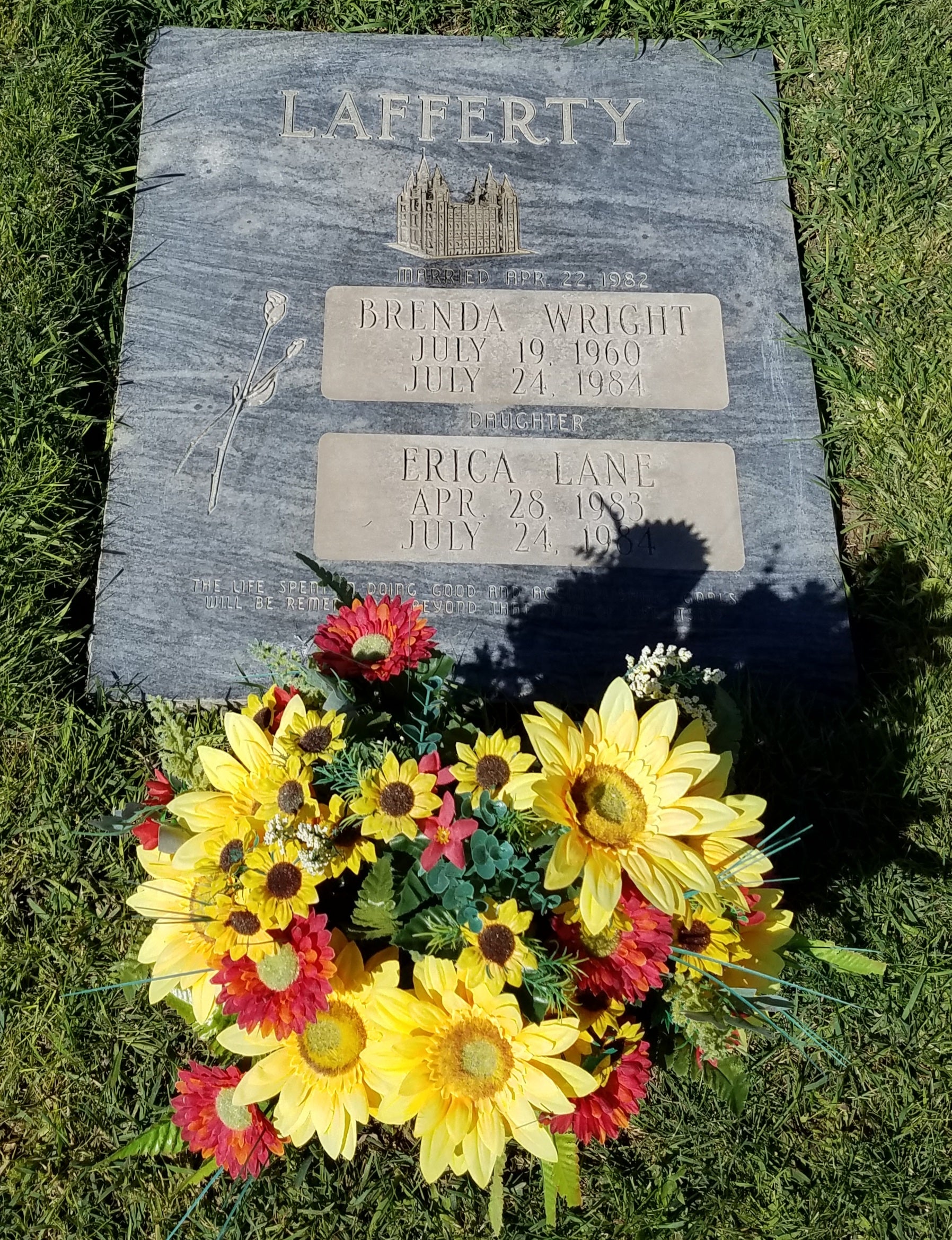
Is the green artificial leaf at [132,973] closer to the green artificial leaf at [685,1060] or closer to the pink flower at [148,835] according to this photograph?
the pink flower at [148,835]

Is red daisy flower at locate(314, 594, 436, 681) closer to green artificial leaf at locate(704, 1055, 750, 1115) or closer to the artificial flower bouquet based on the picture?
the artificial flower bouquet

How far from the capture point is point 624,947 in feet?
4.90

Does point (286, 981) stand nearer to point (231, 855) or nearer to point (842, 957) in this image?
point (231, 855)

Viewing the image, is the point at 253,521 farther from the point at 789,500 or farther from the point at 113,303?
the point at 789,500

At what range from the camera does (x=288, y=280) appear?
3027 millimetres

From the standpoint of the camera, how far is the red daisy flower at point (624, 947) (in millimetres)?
1470

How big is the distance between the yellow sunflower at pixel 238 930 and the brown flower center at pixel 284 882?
0.04 meters

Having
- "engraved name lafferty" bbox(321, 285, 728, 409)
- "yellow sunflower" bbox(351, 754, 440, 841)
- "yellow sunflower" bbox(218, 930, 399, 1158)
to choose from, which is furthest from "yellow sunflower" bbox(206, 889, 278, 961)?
"engraved name lafferty" bbox(321, 285, 728, 409)

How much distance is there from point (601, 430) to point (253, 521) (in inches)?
44.8

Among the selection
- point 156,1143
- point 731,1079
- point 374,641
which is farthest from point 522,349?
point 156,1143

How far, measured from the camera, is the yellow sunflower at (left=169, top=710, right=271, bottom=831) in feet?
5.08

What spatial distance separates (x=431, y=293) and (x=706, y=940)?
223 centimetres

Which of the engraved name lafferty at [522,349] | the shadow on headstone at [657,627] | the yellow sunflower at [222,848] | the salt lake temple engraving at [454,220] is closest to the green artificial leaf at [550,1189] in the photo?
the yellow sunflower at [222,848]

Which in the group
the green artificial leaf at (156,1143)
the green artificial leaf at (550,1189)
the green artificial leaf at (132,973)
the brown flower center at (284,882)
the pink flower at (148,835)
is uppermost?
the brown flower center at (284,882)
